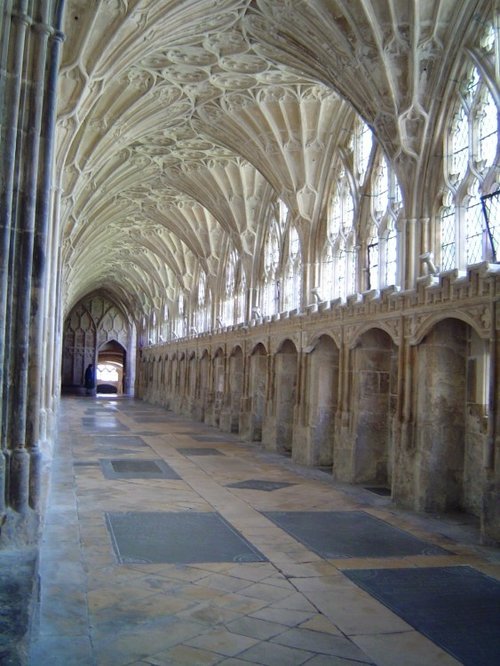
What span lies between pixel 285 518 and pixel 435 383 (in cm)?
332

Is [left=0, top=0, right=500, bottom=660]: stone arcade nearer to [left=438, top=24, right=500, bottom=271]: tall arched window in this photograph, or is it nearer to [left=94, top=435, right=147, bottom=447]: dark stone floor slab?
[left=438, top=24, right=500, bottom=271]: tall arched window

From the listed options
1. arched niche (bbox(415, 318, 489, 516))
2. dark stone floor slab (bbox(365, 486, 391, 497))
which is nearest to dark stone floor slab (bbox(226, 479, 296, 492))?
dark stone floor slab (bbox(365, 486, 391, 497))

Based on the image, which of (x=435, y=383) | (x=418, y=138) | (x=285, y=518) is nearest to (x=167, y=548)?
(x=285, y=518)

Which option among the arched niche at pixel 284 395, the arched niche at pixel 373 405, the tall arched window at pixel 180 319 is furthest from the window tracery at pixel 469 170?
the tall arched window at pixel 180 319

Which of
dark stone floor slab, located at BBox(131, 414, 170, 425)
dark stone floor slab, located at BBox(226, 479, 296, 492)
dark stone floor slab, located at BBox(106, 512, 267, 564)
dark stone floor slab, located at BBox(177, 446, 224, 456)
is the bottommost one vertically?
dark stone floor slab, located at BBox(226, 479, 296, 492)

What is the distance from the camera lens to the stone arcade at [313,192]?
5.63 meters

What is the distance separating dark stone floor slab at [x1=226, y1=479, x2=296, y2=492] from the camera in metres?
12.1

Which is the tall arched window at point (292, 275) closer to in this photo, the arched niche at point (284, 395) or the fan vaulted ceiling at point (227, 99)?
the arched niche at point (284, 395)

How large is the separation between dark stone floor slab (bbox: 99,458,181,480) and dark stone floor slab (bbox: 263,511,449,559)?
356 cm

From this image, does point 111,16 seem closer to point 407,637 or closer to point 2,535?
point 2,535

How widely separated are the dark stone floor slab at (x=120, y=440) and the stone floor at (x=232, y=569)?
14.8ft

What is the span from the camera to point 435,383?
10906 mm

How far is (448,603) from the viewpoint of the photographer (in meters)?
6.20

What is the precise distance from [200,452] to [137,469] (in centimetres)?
363
